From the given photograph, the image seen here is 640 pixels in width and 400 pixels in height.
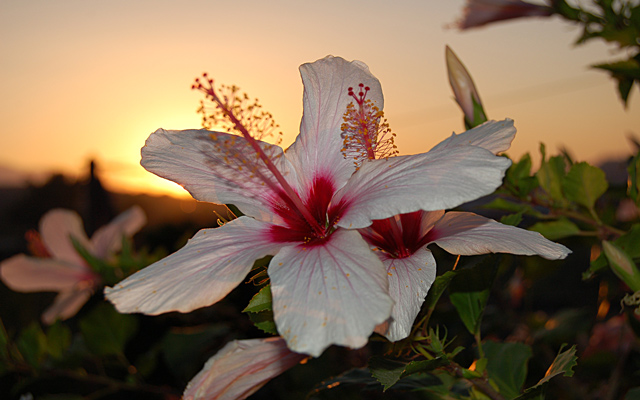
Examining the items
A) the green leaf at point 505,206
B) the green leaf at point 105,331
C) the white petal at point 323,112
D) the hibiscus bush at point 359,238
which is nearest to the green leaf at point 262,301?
the hibiscus bush at point 359,238

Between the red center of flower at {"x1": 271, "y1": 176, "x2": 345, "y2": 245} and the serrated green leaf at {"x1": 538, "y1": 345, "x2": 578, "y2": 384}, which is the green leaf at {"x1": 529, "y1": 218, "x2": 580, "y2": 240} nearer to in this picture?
the serrated green leaf at {"x1": 538, "y1": 345, "x2": 578, "y2": 384}

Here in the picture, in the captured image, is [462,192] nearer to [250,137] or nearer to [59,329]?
[250,137]

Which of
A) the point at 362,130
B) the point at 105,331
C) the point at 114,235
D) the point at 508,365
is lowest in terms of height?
the point at 508,365

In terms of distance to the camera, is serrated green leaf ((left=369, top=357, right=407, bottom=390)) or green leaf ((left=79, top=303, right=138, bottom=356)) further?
green leaf ((left=79, top=303, right=138, bottom=356))

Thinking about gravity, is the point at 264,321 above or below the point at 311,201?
below

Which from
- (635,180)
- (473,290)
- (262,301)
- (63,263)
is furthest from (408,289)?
(63,263)

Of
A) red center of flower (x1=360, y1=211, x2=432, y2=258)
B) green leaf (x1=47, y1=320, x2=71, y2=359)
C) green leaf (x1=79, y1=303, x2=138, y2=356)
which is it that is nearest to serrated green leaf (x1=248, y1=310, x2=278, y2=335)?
red center of flower (x1=360, y1=211, x2=432, y2=258)

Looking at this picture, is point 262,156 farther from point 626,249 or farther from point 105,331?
point 105,331

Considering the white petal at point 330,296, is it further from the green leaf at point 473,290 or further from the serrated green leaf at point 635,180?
the serrated green leaf at point 635,180
